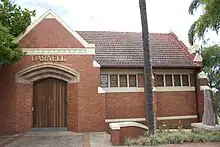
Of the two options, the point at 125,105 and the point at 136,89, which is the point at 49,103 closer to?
the point at 125,105

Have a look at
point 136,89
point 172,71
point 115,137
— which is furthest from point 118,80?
point 115,137

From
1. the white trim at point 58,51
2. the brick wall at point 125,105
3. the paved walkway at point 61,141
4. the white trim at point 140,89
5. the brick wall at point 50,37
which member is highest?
the brick wall at point 50,37

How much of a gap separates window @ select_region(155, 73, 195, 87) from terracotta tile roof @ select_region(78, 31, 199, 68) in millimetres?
962

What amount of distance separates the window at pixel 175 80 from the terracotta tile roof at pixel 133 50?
3.16 feet

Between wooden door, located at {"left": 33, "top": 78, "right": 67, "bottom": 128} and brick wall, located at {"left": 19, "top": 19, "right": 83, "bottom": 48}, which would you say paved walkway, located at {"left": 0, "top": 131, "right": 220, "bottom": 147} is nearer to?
wooden door, located at {"left": 33, "top": 78, "right": 67, "bottom": 128}

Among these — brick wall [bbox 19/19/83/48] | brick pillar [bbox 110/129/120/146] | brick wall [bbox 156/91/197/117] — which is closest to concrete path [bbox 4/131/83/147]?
brick pillar [bbox 110/129/120/146]

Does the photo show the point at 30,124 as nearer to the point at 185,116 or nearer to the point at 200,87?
the point at 185,116

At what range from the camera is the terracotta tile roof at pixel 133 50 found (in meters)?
18.0

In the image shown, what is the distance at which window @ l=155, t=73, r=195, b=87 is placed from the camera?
18562 millimetres

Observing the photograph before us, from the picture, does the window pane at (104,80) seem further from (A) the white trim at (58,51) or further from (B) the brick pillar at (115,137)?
(B) the brick pillar at (115,137)

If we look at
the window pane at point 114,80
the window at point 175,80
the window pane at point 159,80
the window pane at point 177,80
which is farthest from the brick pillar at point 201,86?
the window pane at point 114,80

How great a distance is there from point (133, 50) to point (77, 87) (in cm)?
589

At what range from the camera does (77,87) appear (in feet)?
51.5

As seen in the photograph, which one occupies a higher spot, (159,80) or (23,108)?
(159,80)
